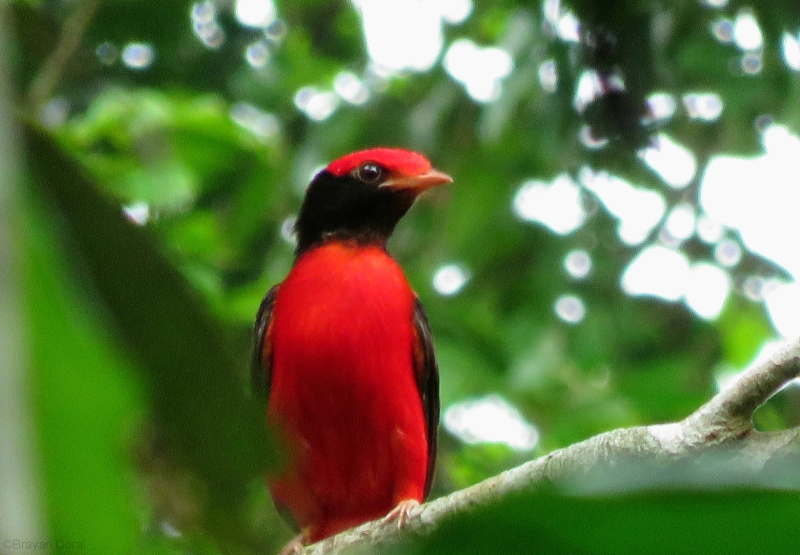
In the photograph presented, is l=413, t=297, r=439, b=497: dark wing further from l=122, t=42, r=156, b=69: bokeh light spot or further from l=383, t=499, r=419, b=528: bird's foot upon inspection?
l=122, t=42, r=156, b=69: bokeh light spot

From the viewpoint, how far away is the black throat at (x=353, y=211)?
6027 mm

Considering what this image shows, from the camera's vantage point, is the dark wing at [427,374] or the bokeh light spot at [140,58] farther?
the bokeh light spot at [140,58]

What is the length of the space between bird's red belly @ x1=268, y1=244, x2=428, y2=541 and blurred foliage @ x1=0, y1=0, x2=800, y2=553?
41 centimetres

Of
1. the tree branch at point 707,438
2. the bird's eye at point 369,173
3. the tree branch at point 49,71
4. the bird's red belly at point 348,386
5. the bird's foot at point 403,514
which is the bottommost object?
the tree branch at point 49,71

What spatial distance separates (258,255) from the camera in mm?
8430

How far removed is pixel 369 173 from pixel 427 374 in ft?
3.90

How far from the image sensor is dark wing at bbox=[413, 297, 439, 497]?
227 inches

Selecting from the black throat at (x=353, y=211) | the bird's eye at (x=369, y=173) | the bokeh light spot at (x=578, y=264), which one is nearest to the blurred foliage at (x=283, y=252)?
the bokeh light spot at (x=578, y=264)

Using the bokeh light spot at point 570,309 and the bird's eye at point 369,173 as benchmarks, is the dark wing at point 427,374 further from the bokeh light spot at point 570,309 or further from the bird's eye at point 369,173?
the bokeh light spot at point 570,309

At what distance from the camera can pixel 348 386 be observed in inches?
211

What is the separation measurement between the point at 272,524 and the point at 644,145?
4362 mm

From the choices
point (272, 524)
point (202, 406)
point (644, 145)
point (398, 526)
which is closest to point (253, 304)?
point (272, 524)

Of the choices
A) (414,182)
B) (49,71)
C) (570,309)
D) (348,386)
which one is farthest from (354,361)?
(49,71)

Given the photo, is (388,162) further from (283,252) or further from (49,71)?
(49,71)
